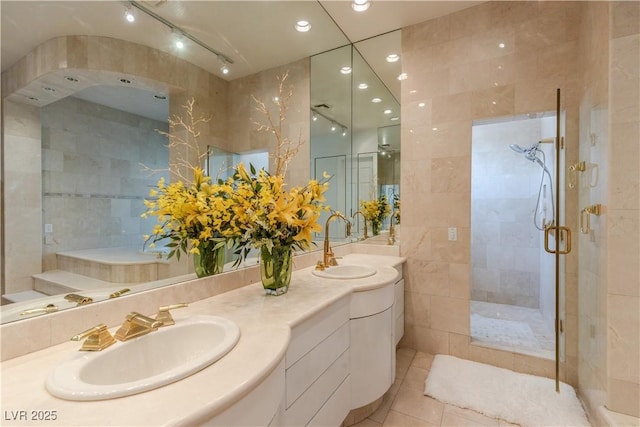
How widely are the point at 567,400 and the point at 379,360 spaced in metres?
1.32

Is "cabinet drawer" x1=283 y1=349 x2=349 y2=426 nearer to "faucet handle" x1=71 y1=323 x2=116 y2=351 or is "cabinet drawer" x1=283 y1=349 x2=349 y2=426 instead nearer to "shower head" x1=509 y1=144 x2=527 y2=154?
"faucet handle" x1=71 y1=323 x2=116 y2=351

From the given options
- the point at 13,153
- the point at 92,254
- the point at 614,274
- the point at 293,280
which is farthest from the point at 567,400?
the point at 13,153

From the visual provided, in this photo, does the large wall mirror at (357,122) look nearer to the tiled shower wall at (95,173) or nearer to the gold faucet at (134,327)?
the tiled shower wall at (95,173)

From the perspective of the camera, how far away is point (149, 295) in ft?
3.71

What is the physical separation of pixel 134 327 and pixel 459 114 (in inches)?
103

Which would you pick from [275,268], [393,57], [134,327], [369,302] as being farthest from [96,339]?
[393,57]

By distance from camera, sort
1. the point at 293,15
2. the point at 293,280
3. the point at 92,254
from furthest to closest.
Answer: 1. the point at 293,15
2. the point at 293,280
3. the point at 92,254

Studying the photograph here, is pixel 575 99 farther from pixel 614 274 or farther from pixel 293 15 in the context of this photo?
pixel 293 15

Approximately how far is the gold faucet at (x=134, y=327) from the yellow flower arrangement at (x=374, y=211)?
7.88ft

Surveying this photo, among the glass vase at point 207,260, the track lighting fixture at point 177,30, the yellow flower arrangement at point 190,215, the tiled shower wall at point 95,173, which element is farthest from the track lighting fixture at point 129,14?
the glass vase at point 207,260

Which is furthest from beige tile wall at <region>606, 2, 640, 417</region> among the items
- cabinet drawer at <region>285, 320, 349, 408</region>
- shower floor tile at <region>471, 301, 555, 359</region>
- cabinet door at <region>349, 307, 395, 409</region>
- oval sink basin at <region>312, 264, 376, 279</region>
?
cabinet drawer at <region>285, 320, 349, 408</region>

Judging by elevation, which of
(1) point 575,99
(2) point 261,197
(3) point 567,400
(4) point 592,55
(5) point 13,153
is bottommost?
(3) point 567,400

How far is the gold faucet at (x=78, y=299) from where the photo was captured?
37.5 inches

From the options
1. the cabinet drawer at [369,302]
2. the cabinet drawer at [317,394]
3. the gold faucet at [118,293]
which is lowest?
the cabinet drawer at [317,394]
